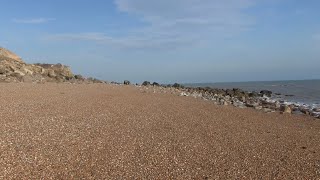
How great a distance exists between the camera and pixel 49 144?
413 inches

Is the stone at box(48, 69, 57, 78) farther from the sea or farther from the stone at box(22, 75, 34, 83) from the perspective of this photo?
the sea

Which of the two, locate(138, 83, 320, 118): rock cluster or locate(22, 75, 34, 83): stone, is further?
locate(22, 75, 34, 83): stone

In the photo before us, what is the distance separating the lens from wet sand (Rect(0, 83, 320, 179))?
8.70 meters

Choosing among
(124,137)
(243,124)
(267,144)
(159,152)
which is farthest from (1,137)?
(243,124)

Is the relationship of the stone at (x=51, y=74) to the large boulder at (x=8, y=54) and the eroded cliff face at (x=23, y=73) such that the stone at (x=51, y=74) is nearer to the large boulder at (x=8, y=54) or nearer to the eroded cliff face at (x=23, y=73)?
the eroded cliff face at (x=23, y=73)

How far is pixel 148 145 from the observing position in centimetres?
1098

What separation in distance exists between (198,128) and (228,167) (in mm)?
4908

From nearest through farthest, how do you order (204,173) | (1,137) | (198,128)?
(204,173) → (1,137) → (198,128)

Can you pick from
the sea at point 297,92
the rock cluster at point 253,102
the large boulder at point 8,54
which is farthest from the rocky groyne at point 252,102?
the large boulder at point 8,54

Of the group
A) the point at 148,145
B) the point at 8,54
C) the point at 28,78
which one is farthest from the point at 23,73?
the point at 148,145

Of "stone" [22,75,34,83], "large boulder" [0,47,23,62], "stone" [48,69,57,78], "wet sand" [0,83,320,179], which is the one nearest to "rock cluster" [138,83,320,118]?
"wet sand" [0,83,320,179]

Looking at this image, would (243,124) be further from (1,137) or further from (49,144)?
(1,137)

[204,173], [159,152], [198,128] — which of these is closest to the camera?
[204,173]

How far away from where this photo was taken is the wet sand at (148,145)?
8695 mm
